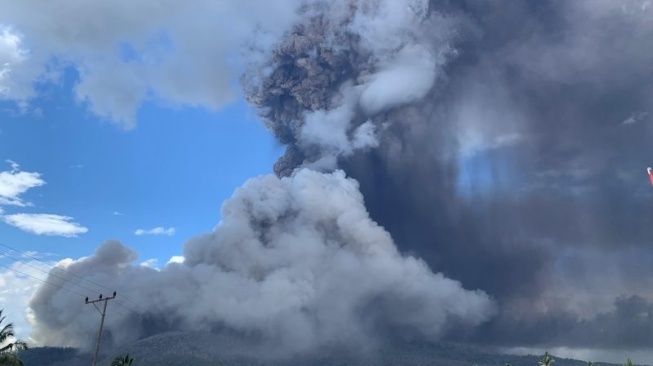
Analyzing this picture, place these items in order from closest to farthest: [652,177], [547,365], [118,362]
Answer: [652,177], [118,362], [547,365]

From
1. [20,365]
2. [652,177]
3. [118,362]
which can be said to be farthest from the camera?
[118,362]

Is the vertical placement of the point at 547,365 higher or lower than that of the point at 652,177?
lower

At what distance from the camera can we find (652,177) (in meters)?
24.4

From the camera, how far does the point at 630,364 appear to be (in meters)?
113

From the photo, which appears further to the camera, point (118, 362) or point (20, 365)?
point (118, 362)

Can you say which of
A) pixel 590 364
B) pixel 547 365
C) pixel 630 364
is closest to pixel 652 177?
pixel 630 364

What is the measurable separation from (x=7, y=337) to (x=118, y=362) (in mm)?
32279

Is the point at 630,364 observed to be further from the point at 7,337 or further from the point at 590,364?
the point at 7,337

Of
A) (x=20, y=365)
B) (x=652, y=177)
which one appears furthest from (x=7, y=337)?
(x=652, y=177)

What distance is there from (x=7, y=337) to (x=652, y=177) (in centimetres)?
7372

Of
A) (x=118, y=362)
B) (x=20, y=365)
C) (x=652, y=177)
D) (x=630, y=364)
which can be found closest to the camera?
(x=652, y=177)

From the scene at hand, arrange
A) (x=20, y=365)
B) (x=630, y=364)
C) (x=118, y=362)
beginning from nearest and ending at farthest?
1. (x=20, y=365)
2. (x=118, y=362)
3. (x=630, y=364)

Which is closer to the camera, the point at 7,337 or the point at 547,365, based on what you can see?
the point at 7,337

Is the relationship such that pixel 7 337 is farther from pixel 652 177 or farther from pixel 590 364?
pixel 590 364
